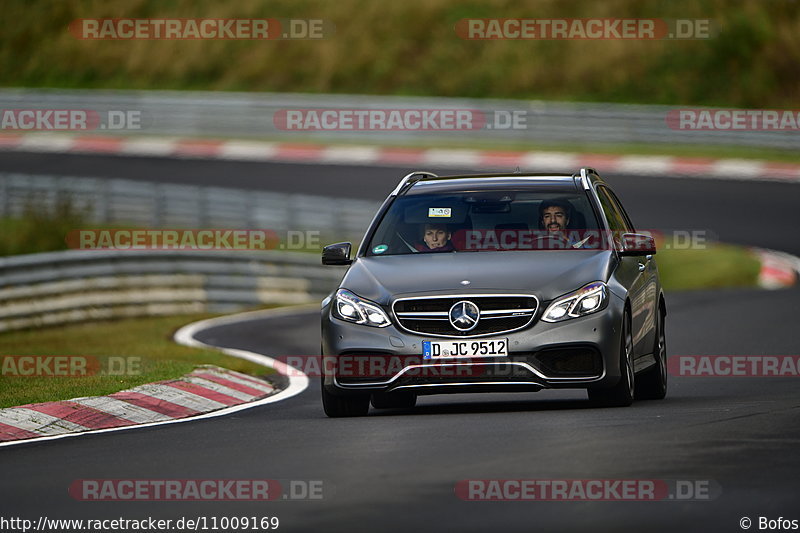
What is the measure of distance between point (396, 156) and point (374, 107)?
2.11 metres

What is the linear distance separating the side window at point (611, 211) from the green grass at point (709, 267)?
13.5 meters

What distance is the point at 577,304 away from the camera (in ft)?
37.5

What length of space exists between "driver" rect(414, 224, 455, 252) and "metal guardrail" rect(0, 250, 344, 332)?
10941 millimetres

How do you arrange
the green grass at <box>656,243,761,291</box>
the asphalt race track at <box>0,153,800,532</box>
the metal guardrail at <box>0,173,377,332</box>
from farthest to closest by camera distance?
1. the green grass at <box>656,243,761,291</box>
2. the metal guardrail at <box>0,173,377,332</box>
3. the asphalt race track at <box>0,153,800,532</box>

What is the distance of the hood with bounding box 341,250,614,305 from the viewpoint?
451 inches

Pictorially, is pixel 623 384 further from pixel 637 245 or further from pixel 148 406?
pixel 148 406

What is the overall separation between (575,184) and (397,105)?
31484 mm

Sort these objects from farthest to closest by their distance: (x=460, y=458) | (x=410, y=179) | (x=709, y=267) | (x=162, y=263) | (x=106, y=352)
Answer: (x=709, y=267)
(x=162, y=263)
(x=106, y=352)
(x=410, y=179)
(x=460, y=458)

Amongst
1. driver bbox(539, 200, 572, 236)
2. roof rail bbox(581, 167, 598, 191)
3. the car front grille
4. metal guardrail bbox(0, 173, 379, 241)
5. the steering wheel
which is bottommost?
the car front grille

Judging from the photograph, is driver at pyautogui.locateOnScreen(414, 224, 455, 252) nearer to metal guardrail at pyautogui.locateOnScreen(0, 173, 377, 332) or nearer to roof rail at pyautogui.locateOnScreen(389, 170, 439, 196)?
roof rail at pyautogui.locateOnScreen(389, 170, 439, 196)

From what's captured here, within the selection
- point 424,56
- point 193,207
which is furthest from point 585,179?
point 424,56

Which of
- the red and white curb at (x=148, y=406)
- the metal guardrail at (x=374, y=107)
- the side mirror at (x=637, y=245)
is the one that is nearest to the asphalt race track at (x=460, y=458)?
the red and white curb at (x=148, y=406)

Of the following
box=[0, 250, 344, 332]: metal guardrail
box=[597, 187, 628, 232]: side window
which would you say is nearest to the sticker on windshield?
box=[597, 187, 628, 232]: side window

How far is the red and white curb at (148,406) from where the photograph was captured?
39.4ft
